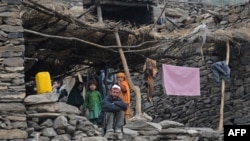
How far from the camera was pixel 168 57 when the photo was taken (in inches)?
522

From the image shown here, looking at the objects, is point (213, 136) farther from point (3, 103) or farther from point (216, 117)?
point (3, 103)

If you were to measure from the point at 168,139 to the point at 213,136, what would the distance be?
0.94m

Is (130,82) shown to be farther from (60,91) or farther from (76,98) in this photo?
(60,91)

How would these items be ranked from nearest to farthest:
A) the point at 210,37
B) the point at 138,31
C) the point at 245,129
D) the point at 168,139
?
1. the point at 245,129
2. the point at 168,139
3. the point at 138,31
4. the point at 210,37

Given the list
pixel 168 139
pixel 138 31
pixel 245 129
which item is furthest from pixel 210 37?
pixel 245 129

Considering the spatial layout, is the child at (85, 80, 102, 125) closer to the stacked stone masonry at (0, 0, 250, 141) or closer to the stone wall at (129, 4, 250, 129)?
the stacked stone masonry at (0, 0, 250, 141)

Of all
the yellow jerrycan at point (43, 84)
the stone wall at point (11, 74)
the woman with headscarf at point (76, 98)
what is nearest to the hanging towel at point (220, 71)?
the woman with headscarf at point (76, 98)

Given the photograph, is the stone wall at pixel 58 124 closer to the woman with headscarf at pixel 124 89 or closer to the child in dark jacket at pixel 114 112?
the child in dark jacket at pixel 114 112

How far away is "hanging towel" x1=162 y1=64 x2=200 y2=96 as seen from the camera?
1191 centimetres

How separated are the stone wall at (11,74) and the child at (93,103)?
165 cm

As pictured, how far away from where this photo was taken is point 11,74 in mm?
9367

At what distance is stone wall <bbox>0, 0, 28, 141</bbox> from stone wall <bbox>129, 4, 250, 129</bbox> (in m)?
4.22

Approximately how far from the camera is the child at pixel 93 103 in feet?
35.0

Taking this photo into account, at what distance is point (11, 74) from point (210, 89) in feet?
19.1
